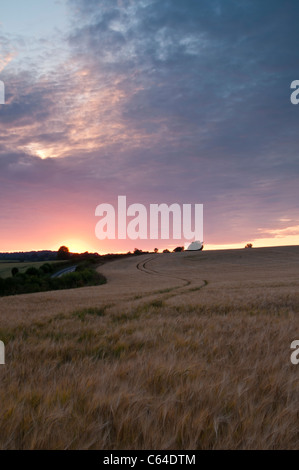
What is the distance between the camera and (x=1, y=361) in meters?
4.32

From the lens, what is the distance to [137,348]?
5168 millimetres

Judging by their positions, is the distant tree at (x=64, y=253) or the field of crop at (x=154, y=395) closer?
the field of crop at (x=154, y=395)

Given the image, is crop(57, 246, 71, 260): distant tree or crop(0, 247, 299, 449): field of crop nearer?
crop(0, 247, 299, 449): field of crop

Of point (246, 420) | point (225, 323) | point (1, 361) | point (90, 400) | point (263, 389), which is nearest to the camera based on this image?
point (246, 420)

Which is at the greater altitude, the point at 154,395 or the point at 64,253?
the point at 64,253

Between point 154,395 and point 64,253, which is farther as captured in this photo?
point 64,253

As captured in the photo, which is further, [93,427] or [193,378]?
[193,378]

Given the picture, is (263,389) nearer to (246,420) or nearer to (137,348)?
(246,420)

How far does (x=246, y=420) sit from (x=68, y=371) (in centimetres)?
213
